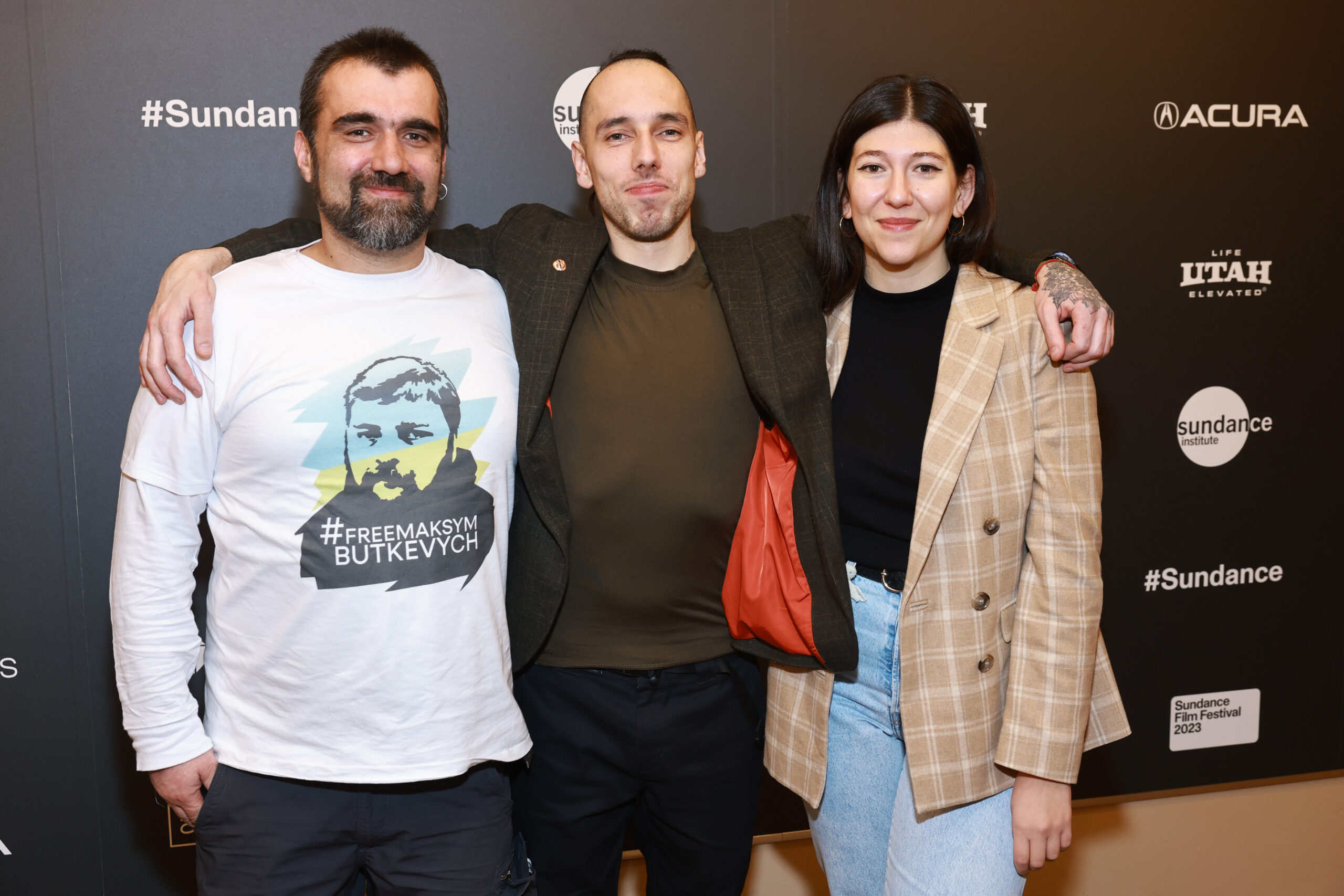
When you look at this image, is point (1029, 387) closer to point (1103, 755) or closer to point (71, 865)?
point (1103, 755)

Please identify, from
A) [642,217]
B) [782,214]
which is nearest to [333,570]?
[642,217]

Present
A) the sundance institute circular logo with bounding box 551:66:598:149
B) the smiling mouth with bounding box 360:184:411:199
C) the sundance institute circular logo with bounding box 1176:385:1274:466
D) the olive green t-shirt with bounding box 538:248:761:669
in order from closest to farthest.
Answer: the smiling mouth with bounding box 360:184:411:199, the olive green t-shirt with bounding box 538:248:761:669, the sundance institute circular logo with bounding box 551:66:598:149, the sundance institute circular logo with bounding box 1176:385:1274:466

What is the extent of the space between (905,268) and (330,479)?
1.10 m

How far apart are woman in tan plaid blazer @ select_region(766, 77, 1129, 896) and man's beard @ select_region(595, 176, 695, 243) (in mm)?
334

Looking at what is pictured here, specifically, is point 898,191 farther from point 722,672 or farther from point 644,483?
point 722,672

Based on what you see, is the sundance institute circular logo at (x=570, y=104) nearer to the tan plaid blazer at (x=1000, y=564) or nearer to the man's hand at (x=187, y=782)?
the tan plaid blazer at (x=1000, y=564)

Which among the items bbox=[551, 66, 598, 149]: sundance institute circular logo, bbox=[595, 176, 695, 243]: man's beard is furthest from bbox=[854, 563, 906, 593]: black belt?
bbox=[551, 66, 598, 149]: sundance institute circular logo

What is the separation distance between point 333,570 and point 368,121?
0.80m

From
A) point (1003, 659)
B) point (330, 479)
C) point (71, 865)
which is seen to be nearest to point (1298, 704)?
point (1003, 659)

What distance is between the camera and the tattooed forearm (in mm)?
1622

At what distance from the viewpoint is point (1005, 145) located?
261 centimetres

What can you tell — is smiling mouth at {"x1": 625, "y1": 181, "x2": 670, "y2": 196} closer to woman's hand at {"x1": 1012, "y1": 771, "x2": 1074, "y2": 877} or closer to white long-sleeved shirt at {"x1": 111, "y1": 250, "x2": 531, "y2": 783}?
white long-sleeved shirt at {"x1": 111, "y1": 250, "x2": 531, "y2": 783}

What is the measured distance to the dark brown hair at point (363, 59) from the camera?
171 centimetres

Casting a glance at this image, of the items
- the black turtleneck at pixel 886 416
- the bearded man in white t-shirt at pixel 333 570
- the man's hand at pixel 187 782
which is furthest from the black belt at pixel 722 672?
the man's hand at pixel 187 782
